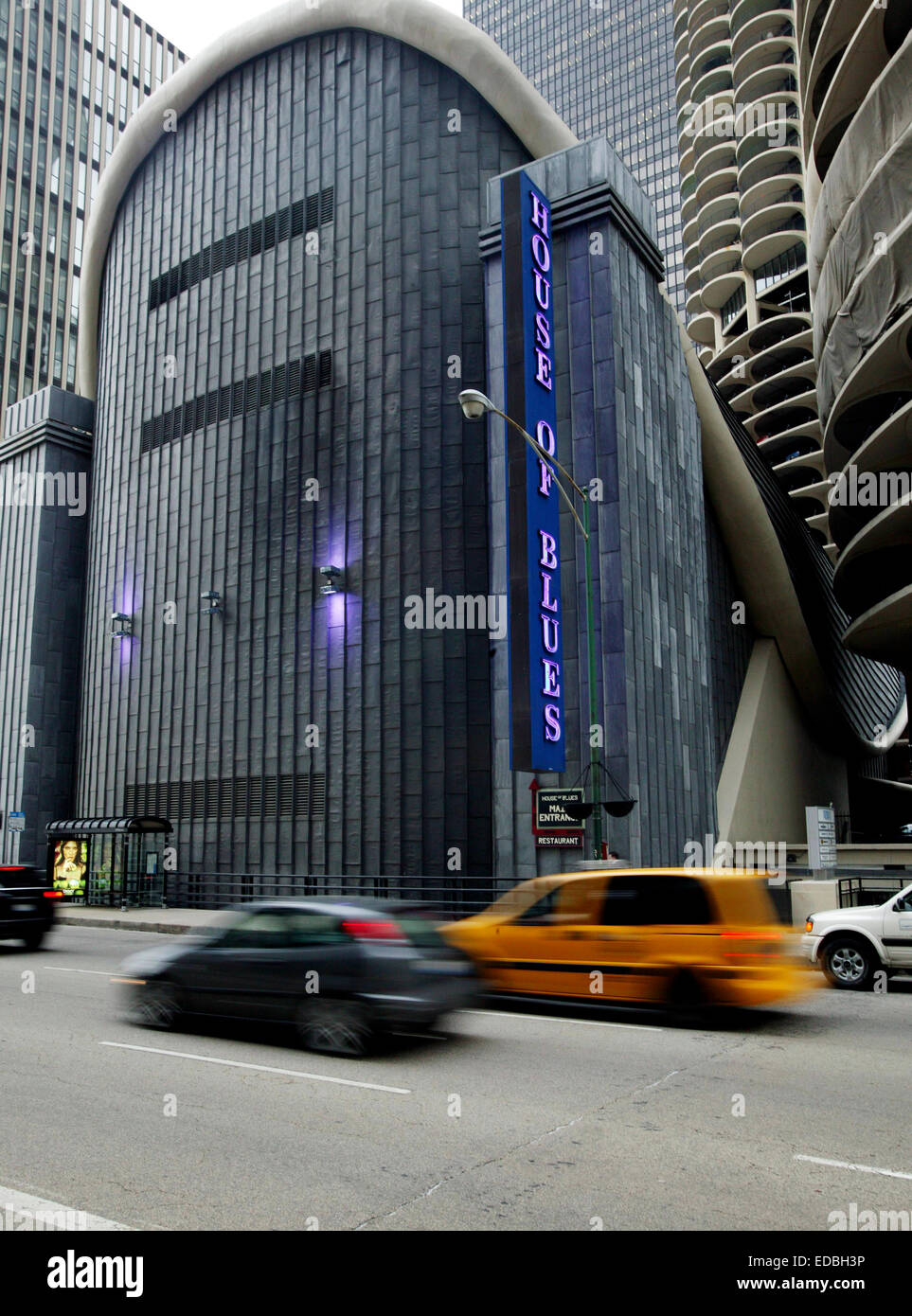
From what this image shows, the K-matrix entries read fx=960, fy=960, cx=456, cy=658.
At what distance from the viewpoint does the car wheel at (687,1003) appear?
1010 centimetres

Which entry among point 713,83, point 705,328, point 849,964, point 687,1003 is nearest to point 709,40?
point 713,83

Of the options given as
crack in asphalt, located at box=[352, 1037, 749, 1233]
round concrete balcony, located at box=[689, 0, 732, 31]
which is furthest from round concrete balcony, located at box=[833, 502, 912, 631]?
round concrete balcony, located at box=[689, 0, 732, 31]

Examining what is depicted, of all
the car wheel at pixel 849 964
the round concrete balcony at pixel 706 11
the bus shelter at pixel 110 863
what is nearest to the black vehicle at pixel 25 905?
the bus shelter at pixel 110 863

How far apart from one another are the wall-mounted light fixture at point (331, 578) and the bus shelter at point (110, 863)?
8.42 metres

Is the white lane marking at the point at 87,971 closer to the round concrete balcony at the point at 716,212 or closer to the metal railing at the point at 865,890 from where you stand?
the metal railing at the point at 865,890

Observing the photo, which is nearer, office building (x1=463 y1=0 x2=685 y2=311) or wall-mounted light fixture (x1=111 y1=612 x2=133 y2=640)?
wall-mounted light fixture (x1=111 y1=612 x2=133 y2=640)

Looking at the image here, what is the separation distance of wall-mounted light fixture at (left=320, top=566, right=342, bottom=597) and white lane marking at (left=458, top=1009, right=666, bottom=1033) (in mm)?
16020

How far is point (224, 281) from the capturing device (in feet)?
103

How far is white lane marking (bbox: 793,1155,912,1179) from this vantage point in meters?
5.52

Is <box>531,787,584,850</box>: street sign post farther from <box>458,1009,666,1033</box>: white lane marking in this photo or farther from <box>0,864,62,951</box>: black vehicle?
<box>0,864,62,951</box>: black vehicle

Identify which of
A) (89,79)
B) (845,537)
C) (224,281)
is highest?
(89,79)
